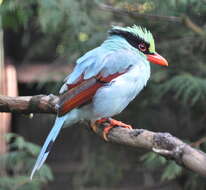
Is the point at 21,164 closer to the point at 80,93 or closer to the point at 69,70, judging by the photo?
the point at 69,70

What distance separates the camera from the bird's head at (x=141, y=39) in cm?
315

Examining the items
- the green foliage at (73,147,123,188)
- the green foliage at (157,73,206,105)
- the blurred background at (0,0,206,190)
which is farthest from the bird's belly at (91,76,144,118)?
the green foliage at (73,147,123,188)

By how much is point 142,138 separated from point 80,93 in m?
0.63

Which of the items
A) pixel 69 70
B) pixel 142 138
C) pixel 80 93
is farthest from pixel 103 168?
pixel 142 138

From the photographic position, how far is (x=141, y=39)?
3.16 meters

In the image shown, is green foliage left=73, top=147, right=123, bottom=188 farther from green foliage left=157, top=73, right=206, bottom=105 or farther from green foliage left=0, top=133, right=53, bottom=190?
green foliage left=157, top=73, right=206, bottom=105

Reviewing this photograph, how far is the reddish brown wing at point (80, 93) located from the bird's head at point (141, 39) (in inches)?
12.3

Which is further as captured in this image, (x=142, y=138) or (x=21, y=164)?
(x=21, y=164)

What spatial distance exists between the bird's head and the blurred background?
0.87 metres

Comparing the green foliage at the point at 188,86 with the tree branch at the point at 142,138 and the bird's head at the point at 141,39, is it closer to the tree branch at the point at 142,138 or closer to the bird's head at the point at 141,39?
the bird's head at the point at 141,39

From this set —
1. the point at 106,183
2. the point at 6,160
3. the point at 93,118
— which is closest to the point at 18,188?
the point at 6,160

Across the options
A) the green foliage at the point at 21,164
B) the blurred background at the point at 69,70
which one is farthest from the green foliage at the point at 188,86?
the green foliage at the point at 21,164

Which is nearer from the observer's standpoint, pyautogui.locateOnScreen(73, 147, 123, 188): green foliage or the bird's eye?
the bird's eye

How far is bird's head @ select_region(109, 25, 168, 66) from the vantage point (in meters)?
3.15
